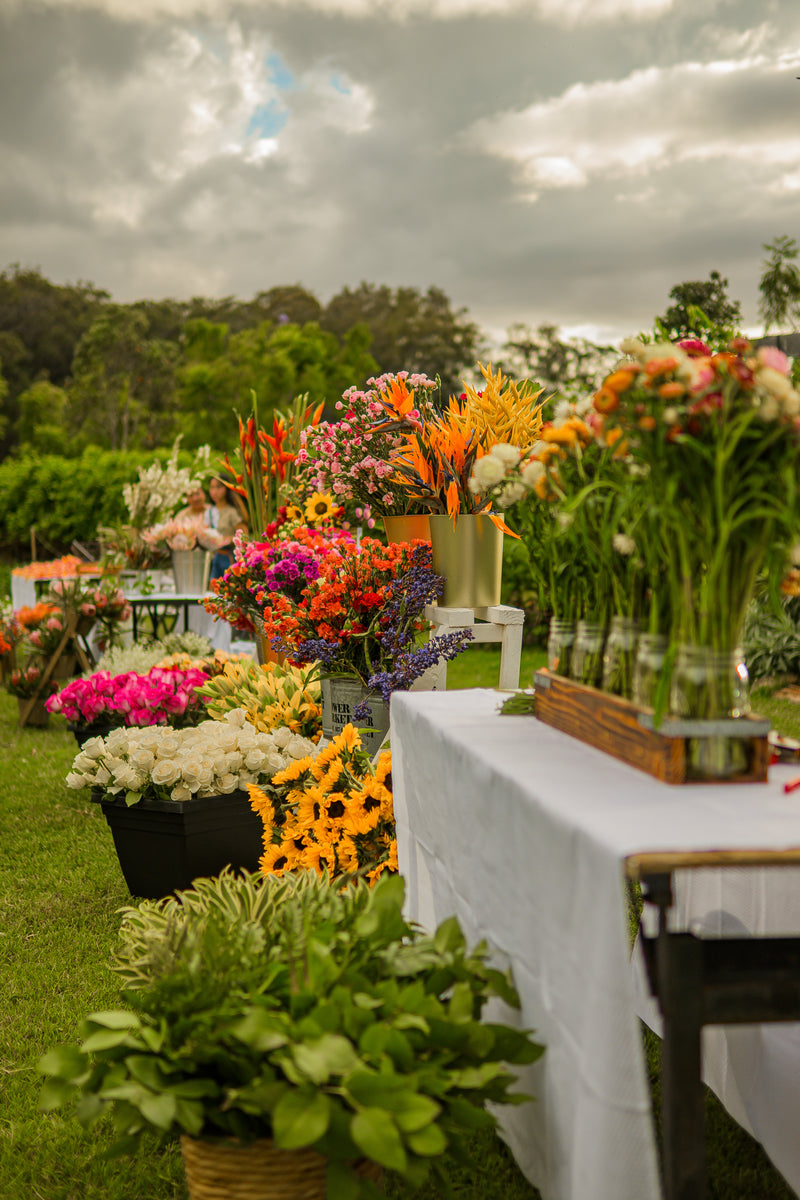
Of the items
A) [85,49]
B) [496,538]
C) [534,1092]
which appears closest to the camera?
[534,1092]

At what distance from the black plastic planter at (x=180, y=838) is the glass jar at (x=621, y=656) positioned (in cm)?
185

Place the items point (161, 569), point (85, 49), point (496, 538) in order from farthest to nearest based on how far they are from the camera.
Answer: point (85, 49), point (161, 569), point (496, 538)

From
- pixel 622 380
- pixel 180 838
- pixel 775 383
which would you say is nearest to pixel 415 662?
pixel 180 838

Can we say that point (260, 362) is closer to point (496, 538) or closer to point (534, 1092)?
point (496, 538)

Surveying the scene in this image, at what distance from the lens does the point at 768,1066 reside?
1.76 m

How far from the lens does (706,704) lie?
1.23 meters

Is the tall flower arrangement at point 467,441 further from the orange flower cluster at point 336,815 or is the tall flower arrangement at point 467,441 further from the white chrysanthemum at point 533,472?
the white chrysanthemum at point 533,472

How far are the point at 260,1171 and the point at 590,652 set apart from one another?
878 mm

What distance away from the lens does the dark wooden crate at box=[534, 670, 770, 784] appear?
122cm

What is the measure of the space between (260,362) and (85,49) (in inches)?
273

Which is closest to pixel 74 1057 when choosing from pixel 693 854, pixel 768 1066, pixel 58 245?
pixel 693 854

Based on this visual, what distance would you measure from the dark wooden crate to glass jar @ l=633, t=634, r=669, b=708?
2 cm

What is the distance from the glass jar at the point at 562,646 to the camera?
1.59 m

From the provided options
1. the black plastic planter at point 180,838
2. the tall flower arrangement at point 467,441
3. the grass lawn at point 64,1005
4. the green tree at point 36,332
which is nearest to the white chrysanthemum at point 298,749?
the black plastic planter at point 180,838
